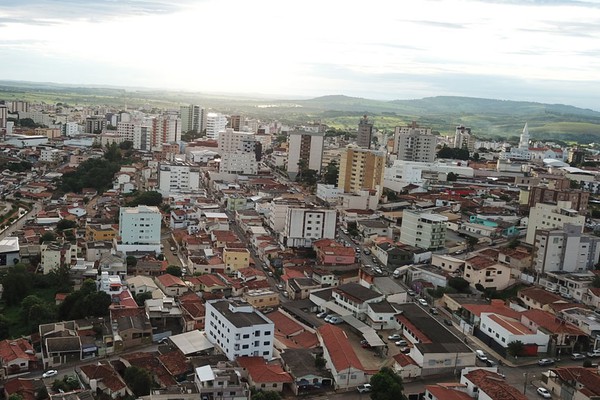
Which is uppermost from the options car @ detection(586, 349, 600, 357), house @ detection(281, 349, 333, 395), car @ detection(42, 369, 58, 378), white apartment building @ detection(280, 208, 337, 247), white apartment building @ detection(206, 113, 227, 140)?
white apartment building @ detection(206, 113, 227, 140)

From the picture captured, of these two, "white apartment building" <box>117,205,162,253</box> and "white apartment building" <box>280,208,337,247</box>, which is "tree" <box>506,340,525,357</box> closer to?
"white apartment building" <box>280,208,337,247</box>

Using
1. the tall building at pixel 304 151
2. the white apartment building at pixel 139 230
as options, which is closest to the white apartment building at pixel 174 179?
the tall building at pixel 304 151

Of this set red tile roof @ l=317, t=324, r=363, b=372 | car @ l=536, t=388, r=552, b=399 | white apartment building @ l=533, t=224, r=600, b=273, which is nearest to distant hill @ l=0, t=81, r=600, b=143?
white apartment building @ l=533, t=224, r=600, b=273

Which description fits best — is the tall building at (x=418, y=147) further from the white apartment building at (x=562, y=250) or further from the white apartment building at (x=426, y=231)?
the white apartment building at (x=562, y=250)

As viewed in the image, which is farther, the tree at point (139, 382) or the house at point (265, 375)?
the house at point (265, 375)

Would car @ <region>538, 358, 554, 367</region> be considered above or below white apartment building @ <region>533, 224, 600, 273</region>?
Result: below

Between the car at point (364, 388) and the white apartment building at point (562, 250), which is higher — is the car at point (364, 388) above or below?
below
